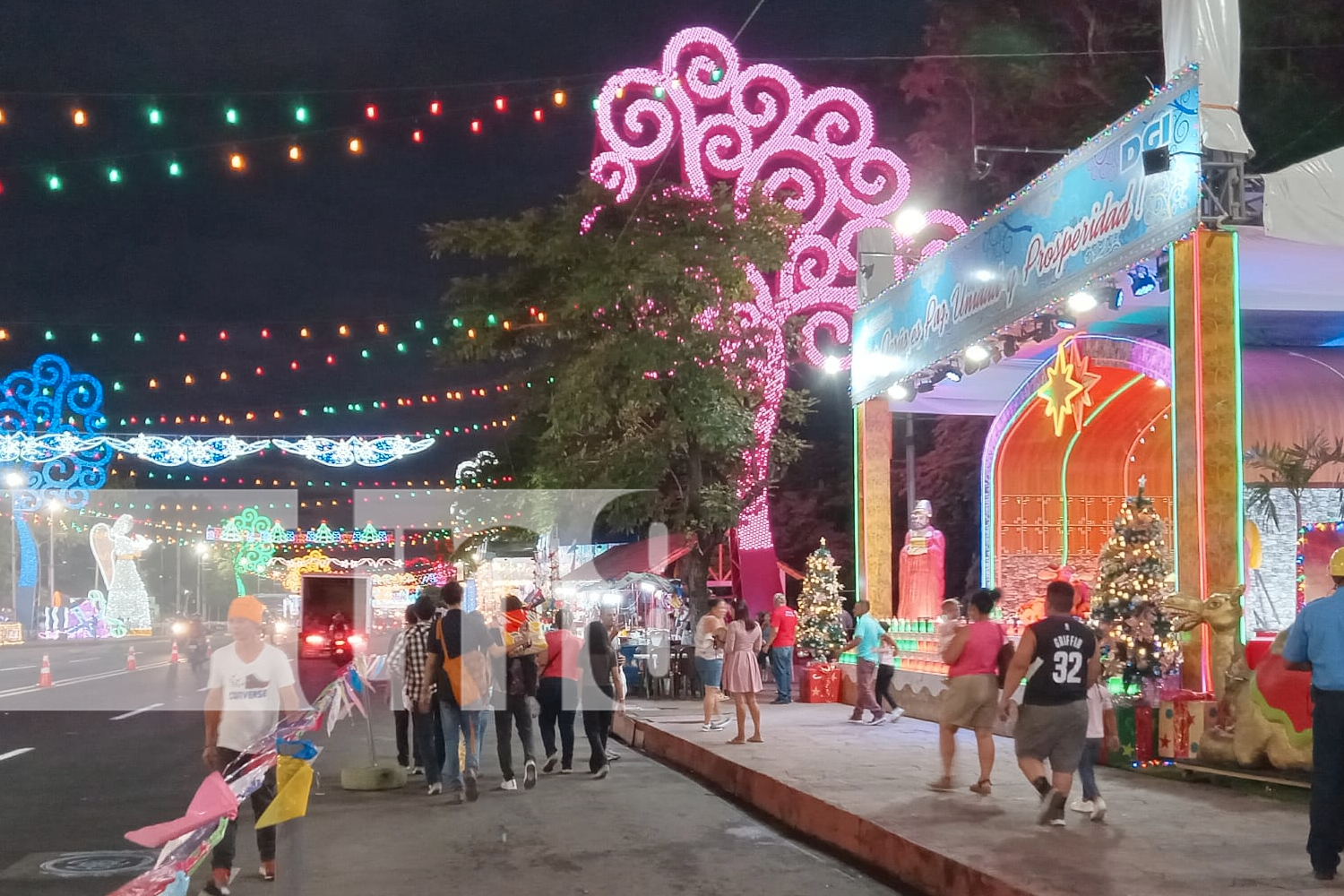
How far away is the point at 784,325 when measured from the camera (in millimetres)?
24953

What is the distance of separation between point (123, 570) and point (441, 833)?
182 ft

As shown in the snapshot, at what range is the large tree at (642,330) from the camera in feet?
73.6

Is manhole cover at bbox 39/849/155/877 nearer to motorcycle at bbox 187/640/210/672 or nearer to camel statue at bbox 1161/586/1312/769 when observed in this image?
camel statue at bbox 1161/586/1312/769

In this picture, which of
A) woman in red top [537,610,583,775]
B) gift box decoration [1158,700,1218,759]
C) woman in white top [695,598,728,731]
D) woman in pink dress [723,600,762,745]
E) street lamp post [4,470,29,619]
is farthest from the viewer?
street lamp post [4,470,29,619]

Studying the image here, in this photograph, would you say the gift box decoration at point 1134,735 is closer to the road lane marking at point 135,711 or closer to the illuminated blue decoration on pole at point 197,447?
the road lane marking at point 135,711

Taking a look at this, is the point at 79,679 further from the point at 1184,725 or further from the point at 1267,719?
the point at 1267,719

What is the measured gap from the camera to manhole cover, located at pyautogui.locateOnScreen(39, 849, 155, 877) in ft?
26.9

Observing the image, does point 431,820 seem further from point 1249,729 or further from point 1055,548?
point 1055,548

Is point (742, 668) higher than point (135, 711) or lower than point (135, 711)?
higher

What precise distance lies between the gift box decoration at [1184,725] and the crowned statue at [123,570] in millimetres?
53348

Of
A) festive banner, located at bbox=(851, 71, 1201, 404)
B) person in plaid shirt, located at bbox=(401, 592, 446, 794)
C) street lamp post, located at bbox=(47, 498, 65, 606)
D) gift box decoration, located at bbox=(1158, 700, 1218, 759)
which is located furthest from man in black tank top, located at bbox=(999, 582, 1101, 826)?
street lamp post, located at bbox=(47, 498, 65, 606)

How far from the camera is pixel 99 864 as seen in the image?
8492 millimetres

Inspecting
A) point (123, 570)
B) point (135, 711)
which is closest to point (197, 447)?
point (135, 711)

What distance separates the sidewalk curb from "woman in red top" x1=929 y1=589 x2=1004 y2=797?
4.44 feet
